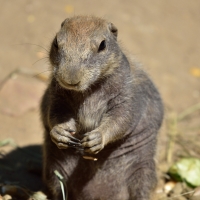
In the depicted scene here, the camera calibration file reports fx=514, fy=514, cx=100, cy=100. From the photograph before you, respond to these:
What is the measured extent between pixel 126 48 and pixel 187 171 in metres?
2.04

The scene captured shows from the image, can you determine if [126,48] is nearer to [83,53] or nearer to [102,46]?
[102,46]

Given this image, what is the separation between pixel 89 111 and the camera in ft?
19.8

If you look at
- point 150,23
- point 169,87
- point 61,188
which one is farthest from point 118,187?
point 150,23

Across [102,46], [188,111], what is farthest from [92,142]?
[188,111]

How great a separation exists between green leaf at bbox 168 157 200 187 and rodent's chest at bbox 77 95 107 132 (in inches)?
67.9

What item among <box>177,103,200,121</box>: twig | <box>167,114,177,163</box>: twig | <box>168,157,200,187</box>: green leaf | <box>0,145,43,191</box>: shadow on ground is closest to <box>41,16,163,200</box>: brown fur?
<box>0,145,43,191</box>: shadow on ground

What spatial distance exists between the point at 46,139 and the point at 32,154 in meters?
1.37

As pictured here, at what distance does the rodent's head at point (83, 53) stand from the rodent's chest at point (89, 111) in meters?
0.32

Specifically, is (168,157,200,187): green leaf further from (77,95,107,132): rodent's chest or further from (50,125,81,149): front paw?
(50,125,81,149): front paw

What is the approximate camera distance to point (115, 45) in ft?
19.5

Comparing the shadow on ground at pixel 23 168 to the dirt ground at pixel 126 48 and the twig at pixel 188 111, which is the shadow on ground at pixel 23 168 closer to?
the dirt ground at pixel 126 48

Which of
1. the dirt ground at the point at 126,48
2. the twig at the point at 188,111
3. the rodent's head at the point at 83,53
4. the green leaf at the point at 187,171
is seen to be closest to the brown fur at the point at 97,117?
the rodent's head at the point at 83,53

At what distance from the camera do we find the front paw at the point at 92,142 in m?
5.54

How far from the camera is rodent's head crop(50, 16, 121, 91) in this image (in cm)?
525
